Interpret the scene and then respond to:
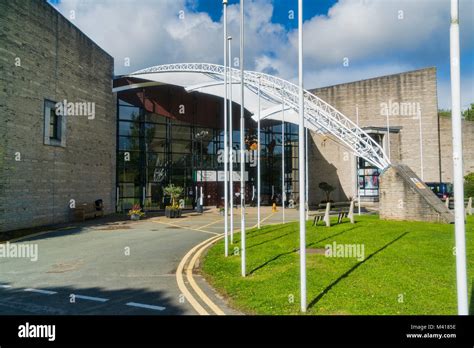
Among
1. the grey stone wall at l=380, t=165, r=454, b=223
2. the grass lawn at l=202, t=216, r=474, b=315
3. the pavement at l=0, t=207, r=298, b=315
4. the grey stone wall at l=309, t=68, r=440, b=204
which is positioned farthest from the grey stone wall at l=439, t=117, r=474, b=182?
the pavement at l=0, t=207, r=298, b=315

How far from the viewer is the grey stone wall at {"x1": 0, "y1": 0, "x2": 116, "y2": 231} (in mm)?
17188

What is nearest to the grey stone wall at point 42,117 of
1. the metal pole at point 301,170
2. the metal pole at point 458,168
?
the metal pole at point 301,170

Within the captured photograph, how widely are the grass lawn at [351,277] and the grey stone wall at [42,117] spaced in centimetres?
1158

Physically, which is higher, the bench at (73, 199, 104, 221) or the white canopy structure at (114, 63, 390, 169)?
the white canopy structure at (114, 63, 390, 169)

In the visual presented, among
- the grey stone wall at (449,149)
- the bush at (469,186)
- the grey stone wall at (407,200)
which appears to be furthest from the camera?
the grey stone wall at (449,149)

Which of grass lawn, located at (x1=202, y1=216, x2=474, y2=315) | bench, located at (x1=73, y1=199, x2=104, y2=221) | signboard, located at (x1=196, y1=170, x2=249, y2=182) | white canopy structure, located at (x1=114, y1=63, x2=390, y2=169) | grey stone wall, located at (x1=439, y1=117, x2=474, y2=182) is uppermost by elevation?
white canopy structure, located at (x1=114, y1=63, x2=390, y2=169)

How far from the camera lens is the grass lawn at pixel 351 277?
6.05m

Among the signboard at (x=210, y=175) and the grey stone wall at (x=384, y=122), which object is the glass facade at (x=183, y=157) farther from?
the grey stone wall at (x=384, y=122)

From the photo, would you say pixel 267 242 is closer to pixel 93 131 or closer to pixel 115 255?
pixel 115 255

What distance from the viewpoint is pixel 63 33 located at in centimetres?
2170

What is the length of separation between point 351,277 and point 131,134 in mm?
29182

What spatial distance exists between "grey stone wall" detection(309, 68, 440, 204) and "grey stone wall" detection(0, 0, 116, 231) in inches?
880

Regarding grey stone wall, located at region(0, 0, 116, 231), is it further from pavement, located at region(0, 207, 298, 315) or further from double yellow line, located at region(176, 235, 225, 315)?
double yellow line, located at region(176, 235, 225, 315)
